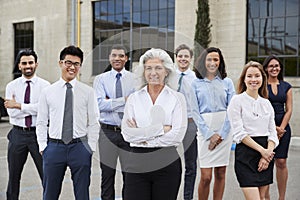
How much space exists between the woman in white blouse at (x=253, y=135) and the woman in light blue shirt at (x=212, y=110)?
0.47 m

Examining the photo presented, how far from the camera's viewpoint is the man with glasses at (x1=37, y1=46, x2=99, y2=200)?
369 centimetres

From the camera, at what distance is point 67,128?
368 cm

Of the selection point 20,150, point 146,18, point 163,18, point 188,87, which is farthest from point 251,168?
point 146,18

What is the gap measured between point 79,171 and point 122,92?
0.80 m

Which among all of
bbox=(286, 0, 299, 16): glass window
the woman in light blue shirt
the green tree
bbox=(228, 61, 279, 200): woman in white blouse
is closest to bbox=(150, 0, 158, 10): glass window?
the green tree

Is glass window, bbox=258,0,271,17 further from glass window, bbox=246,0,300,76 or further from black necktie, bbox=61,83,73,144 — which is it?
black necktie, bbox=61,83,73,144

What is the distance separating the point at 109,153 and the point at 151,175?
1.19m

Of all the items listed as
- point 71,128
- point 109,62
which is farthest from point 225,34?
point 71,128

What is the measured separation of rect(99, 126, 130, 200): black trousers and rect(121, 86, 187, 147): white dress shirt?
104cm

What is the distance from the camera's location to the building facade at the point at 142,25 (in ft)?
40.9

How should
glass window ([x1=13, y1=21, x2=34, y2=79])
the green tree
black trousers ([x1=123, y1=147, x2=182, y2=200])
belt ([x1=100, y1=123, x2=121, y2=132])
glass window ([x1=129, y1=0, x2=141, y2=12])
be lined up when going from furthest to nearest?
1. glass window ([x1=13, y1=21, x2=34, y2=79])
2. glass window ([x1=129, y1=0, x2=141, y2=12])
3. the green tree
4. belt ([x1=100, y1=123, x2=121, y2=132])
5. black trousers ([x1=123, y1=147, x2=182, y2=200])

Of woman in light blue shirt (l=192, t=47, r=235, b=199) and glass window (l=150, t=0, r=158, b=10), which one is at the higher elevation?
glass window (l=150, t=0, r=158, b=10)

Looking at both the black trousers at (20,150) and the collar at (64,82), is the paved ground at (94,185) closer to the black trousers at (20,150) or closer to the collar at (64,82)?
the black trousers at (20,150)

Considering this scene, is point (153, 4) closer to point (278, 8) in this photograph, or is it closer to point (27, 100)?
point (278, 8)
